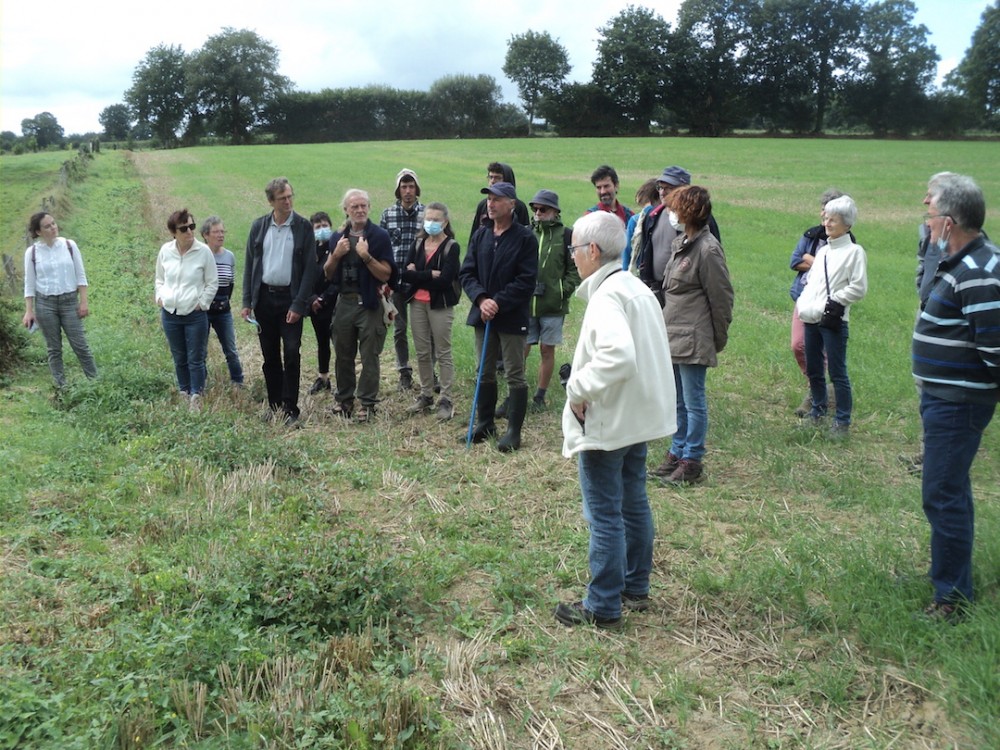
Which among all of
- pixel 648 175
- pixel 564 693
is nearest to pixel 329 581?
pixel 564 693

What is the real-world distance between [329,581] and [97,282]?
1297cm

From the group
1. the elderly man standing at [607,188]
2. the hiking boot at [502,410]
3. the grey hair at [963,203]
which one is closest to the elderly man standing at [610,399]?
the grey hair at [963,203]

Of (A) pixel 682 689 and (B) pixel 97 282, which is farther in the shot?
(B) pixel 97 282

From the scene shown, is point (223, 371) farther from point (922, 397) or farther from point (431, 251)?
point (922, 397)

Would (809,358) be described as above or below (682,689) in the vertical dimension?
above

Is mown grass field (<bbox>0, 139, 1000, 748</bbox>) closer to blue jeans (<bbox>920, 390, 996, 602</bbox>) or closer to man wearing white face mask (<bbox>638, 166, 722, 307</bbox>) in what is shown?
blue jeans (<bbox>920, 390, 996, 602</bbox>)

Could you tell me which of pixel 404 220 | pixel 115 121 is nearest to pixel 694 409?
pixel 404 220

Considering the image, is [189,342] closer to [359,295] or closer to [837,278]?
[359,295]

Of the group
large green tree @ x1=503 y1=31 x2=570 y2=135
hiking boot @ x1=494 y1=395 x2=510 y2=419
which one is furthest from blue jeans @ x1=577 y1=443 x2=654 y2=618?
large green tree @ x1=503 y1=31 x2=570 y2=135

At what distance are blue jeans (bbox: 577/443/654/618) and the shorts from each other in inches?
145

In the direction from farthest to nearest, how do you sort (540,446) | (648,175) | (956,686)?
(648,175)
(540,446)
(956,686)

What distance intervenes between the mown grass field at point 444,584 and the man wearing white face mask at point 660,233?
152 centimetres

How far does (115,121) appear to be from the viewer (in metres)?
100

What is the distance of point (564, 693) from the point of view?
3869 millimetres
